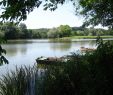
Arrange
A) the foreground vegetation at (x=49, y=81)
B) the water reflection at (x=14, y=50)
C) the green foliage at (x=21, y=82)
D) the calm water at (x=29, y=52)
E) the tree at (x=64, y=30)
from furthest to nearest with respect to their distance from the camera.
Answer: the tree at (x=64, y=30) → the water reflection at (x=14, y=50) → the calm water at (x=29, y=52) → the green foliage at (x=21, y=82) → the foreground vegetation at (x=49, y=81)

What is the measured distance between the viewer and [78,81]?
5.85 m

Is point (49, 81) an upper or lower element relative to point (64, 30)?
upper

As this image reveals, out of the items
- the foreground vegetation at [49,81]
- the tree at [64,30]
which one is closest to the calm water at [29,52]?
the foreground vegetation at [49,81]

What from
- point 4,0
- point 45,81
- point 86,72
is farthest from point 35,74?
point 4,0

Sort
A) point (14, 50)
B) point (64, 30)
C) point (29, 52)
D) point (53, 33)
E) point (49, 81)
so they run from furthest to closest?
point (53, 33)
point (64, 30)
point (14, 50)
point (29, 52)
point (49, 81)

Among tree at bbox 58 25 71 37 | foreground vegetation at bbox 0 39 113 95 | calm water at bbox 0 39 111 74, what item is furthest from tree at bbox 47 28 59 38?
foreground vegetation at bbox 0 39 113 95

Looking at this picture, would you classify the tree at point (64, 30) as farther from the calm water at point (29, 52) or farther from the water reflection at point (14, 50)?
the water reflection at point (14, 50)

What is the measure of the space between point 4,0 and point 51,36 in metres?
120

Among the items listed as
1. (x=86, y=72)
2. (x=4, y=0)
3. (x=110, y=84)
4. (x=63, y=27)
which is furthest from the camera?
(x=63, y=27)

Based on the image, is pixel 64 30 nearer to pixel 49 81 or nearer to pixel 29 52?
pixel 29 52

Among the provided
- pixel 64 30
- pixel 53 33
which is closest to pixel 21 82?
pixel 64 30

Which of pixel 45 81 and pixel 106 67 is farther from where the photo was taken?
pixel 45 81

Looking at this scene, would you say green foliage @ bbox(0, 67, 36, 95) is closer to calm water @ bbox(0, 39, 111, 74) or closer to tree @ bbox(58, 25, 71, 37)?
calm water @ bbox(0, 39, 111, 74)

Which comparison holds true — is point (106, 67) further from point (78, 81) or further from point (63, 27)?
point (63, 27)
